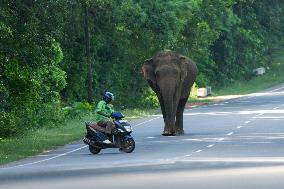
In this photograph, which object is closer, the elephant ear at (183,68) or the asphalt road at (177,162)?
the asphalt road at (177,162)

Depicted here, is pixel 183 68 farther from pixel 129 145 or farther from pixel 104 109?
pixel 129 145

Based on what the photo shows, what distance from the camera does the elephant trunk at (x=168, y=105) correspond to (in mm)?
37844

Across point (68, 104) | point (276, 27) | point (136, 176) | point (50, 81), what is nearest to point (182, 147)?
point (136, 176)

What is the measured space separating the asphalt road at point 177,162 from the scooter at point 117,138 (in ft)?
0.89

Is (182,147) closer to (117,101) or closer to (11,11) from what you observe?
(11,11)

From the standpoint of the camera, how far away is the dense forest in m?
34.8

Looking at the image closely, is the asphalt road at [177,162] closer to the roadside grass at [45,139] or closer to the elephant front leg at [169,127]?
the elephant front leg at [169,127]

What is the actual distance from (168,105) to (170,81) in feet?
3.83

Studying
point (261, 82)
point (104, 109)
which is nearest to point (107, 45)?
point (261, 82)

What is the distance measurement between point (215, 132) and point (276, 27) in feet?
222

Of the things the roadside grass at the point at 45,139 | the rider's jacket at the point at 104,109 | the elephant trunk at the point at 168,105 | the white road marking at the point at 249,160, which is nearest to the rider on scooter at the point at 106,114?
the rider's jacket at the point at 104,109

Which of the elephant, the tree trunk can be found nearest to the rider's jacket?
the elephant

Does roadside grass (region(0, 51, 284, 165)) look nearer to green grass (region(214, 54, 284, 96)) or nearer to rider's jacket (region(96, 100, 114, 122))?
rider's jacket (region(96, 100, 114, 122))

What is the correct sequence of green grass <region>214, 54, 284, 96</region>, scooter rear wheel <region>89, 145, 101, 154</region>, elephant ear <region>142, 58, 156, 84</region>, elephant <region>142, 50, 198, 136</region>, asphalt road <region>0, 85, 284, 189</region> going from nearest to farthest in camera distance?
A: asphalt road <region>0, 85, 284, 189</region> < scooter rear wheel <region>89, 145, 101, 154</region> < elephant <region>142, 50, 198, 136</region> < elephant ear <region>142, 58, 156, 84</region> < green grass <region>214, 54, 284, 96</region>
